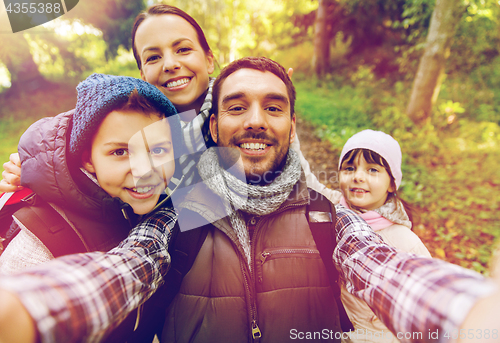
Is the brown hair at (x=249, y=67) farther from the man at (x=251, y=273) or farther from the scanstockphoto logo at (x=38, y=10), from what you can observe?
the scanstockphoto logo at (x=38, y=10)

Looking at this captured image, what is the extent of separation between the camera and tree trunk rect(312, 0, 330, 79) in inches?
430

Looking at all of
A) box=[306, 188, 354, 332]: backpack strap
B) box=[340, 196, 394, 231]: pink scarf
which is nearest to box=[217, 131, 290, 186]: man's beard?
box=[306, 188, 354, 332]: backpack strap

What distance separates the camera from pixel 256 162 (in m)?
1.79

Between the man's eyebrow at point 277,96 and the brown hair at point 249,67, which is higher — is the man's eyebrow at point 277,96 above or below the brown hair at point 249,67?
below

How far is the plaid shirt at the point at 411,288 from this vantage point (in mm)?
829

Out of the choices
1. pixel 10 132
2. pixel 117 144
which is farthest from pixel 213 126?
pixel 10 132

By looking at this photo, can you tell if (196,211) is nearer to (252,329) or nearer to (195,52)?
(252,329)

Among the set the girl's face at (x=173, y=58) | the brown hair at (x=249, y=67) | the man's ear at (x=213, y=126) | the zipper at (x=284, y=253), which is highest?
the girl's face at (x=173, y=58)

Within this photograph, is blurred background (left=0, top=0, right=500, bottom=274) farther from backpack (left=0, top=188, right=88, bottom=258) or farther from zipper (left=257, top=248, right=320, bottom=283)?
backpack (left=0, top=188, right=88, bottom=258)

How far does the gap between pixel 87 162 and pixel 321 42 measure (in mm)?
13014

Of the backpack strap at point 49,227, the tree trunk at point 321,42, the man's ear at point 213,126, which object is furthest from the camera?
the tree trunk at point 321,42

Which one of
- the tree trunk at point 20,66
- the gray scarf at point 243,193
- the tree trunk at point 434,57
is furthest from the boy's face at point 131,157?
the tree trunk at point 20,66

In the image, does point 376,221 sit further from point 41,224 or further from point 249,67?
point 41,224

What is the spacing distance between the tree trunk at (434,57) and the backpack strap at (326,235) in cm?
605
